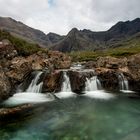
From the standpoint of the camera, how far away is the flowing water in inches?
860

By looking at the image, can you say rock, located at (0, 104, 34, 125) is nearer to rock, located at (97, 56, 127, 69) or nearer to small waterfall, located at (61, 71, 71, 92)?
small waterfall, located at (61, 71, 71, 92)

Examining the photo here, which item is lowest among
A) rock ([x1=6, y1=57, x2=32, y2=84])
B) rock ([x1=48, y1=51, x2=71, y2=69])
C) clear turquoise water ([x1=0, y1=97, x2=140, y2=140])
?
clear turquoise water ([x1=0, y1=97, x2=140, y2=140])

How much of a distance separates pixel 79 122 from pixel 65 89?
1740 cm

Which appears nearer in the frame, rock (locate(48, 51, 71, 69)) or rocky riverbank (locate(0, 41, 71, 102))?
rocky riverbank (locate(0, 41, 71, 102))

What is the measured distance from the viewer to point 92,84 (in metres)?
44.9

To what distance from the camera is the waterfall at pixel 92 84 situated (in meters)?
44.2

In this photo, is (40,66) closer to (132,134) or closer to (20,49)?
(20,49)

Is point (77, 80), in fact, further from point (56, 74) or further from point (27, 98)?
point (27, 98)

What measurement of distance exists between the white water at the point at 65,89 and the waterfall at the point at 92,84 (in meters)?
3.89

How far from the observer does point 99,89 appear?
147 feet

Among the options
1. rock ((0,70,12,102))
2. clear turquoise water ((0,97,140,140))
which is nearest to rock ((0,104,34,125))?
clear turquoise water ((0,97,140,140))

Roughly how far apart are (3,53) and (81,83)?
17182 millimetres

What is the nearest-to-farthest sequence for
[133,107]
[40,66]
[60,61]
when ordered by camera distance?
1. [133,107]
2. [40,66]
3. [60,61]

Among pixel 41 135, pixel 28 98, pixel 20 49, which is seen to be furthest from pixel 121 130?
pixel 20 49
